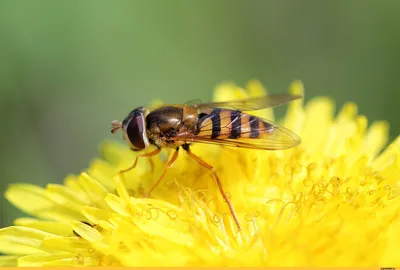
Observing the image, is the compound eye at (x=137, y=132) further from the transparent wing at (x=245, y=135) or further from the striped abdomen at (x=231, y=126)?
the striped abdomen at (x=231, y=126)

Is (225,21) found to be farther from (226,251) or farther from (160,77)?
(226,251)

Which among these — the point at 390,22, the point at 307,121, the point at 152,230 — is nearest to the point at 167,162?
the point at 152,230

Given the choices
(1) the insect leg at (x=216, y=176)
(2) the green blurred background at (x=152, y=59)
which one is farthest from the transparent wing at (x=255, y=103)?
(2) the green blurred background at (x=152, y=59)

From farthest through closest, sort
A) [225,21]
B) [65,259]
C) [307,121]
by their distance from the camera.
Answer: [225,21], [307,121], [65,259]

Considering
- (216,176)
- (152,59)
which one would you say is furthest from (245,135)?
(152,59)

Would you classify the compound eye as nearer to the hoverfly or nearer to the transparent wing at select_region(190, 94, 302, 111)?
the hoverfly

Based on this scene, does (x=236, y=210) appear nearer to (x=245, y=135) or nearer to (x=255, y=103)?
(x=245, y=135)
